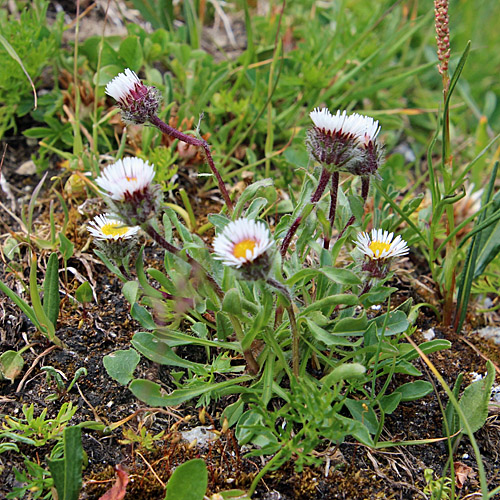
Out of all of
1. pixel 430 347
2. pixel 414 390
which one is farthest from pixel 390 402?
pixel 430 347

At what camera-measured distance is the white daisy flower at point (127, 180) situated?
1.40 metres

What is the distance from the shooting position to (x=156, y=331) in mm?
1683

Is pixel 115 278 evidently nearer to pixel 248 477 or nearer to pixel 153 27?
pixel 248 477

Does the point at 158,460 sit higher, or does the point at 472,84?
the point at 472,84

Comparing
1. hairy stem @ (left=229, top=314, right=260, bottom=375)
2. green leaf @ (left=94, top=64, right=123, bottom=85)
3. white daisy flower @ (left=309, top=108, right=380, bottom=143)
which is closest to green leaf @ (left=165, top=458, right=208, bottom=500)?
hairy stem @ (left=229, top=314, right=260, bottom=375)

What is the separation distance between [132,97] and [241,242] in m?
0.57

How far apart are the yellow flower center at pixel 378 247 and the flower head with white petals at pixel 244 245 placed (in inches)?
16.7

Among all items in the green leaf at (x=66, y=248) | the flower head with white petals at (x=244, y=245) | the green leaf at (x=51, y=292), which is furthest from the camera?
the green leaf at (x=66, y=248)

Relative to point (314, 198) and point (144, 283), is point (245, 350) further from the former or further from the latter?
point (314, 198)

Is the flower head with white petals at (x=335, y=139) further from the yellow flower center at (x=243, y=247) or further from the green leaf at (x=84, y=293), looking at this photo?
the green leaf at (x=84, y=293)

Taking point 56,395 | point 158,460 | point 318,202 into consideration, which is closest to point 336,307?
point 318,202

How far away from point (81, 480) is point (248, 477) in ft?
1.45

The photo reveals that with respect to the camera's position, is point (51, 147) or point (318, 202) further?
point (51, 147)

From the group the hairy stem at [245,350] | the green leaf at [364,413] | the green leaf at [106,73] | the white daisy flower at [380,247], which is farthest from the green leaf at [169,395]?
the green leaf at [106,73]
